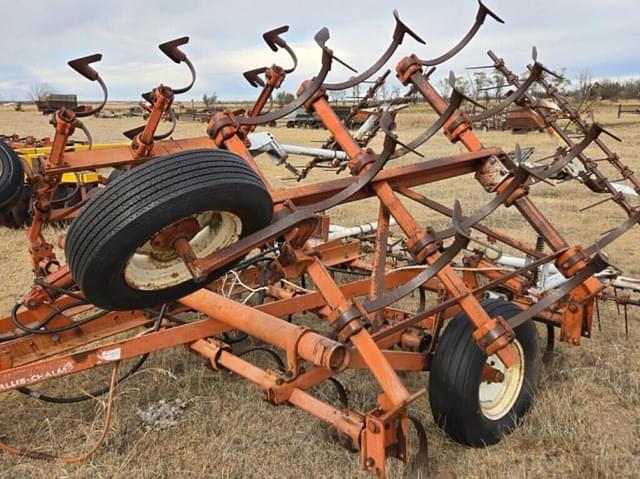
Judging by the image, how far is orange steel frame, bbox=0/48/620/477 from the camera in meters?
2.46

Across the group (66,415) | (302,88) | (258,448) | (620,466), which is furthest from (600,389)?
(66,415)

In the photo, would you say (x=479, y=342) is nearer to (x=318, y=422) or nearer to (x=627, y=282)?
(x=318, y=422)

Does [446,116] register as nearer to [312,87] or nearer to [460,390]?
[312,87]

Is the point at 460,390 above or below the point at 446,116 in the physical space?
below

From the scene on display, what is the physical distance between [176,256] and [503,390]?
1.99 metres

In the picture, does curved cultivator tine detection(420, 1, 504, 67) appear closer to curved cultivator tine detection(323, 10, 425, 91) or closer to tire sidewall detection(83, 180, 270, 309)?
curved cultivator tine detection(323, 10, 425, 91)

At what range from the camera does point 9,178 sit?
3.68 meters

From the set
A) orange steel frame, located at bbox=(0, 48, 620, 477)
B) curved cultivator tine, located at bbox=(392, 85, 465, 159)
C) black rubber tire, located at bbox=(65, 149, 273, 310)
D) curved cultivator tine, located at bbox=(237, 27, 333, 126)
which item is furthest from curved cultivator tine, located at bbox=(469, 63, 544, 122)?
black rubber tire, located at bbox=(65, 149, 273, 310)

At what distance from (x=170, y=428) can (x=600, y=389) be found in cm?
267

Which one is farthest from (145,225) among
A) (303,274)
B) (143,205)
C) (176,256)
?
(303,274)

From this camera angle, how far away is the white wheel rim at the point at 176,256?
8.31 feet

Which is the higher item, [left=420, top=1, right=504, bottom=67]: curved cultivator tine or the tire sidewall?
[left=420, top=1, right=504, bottom=67]: curved cultivator tine

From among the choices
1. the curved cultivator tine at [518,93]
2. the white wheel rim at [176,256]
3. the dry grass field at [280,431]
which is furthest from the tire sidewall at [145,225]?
the curved cultivator tine at [518,93]

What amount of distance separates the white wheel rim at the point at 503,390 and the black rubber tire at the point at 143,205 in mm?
1775
